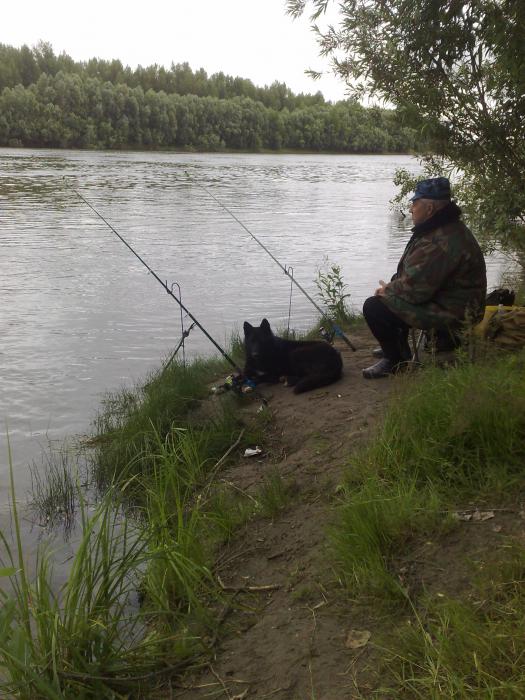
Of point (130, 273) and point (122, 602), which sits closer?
point (122, 602)

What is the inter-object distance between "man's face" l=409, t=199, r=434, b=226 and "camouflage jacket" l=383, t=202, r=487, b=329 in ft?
0.15

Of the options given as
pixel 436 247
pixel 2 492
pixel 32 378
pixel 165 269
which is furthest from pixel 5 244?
pixel 436 247

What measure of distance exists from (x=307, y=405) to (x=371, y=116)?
12.0 ft

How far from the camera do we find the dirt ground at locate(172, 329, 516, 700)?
2.39 metres

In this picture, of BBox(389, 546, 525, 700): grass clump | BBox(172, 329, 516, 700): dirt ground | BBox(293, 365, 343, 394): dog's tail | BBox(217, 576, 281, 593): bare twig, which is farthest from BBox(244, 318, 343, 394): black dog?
BBox(389, 546, 525, 700): grass clump

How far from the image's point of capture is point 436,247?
4777 mm

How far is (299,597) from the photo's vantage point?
9.30 feet

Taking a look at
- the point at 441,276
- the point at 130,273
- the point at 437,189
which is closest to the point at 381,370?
the point at 441,276

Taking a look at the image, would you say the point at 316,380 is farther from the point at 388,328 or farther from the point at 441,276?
the point at 441,276

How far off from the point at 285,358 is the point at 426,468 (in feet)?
9.31

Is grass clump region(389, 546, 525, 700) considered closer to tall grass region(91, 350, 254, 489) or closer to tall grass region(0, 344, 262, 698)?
tall grass region(0, 344, 262, 698)

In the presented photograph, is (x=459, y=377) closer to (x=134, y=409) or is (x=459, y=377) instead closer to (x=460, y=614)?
(x=460, y=614)

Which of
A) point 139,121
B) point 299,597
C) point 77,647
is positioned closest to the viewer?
point 77,647

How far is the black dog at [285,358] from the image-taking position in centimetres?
565
